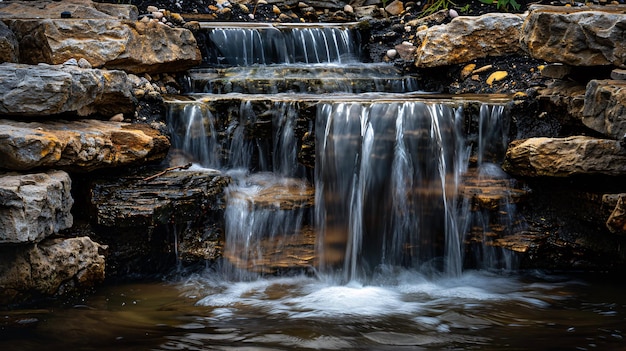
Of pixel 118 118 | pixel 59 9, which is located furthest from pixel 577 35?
pixel 59 9

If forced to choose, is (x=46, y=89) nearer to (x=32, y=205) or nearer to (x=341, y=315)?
(x=32, y=205)

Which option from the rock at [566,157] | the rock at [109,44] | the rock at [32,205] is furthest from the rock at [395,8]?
the rock at [32,205]

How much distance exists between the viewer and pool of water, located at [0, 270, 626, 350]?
4020mm

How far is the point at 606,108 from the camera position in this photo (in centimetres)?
512

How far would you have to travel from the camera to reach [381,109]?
5922mm

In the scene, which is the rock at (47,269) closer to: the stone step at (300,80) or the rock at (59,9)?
the rock at (59,9)

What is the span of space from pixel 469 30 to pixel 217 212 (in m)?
4.15

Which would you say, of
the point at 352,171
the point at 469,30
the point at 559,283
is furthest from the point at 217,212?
the point at 469,30

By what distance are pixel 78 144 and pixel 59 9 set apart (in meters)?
2.95

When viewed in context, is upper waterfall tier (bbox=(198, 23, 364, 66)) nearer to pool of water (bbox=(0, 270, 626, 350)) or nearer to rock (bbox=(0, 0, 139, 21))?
rock (bbox=(0, 0, 139, 21))

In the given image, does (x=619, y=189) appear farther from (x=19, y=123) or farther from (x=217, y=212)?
(x=19, y=123)

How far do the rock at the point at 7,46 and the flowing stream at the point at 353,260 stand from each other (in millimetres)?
1491

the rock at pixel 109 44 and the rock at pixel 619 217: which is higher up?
the rock at pixel 109 44

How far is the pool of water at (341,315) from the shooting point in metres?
4.02
